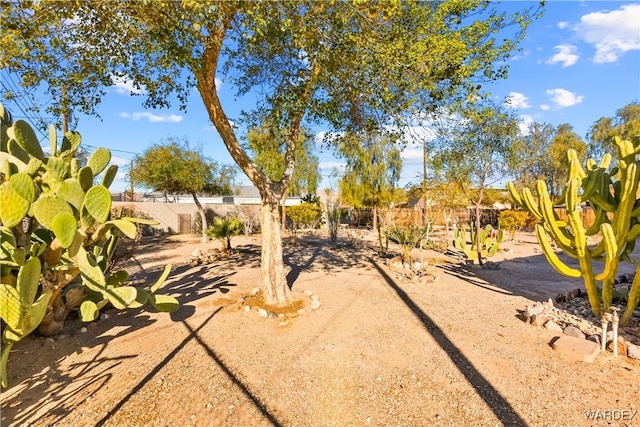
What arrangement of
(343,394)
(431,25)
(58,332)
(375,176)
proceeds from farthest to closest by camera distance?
(375,176)
(431,25)
(58,332)
(343,394)

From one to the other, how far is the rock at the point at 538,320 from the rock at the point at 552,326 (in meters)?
0.05

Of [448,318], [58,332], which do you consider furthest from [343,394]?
[58,332]

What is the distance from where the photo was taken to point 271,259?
5.51 metres

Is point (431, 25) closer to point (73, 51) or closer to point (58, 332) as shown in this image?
point (73, 51)

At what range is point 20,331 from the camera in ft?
8.71

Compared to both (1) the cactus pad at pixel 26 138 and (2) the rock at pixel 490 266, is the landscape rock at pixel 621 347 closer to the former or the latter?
(2) the rock at pixel 490 266

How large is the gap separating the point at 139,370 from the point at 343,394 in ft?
6.82

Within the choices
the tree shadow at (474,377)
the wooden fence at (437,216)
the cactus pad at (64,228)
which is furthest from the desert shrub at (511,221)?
the cactus pad at (64,228)

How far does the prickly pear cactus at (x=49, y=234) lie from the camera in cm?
271

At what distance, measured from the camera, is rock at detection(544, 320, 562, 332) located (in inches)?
174

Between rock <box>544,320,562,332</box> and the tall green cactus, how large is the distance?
742mm

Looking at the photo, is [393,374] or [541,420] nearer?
[541,420]

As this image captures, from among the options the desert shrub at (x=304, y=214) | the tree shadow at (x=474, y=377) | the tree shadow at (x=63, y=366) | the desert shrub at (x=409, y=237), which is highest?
the desert shrub at (x=304, y=214)

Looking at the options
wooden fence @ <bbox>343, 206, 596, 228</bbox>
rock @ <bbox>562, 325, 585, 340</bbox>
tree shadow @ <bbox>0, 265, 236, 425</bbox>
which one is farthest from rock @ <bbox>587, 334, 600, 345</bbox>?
wooden fence @ <bbox>343, 206, 596, 228</bbox>
